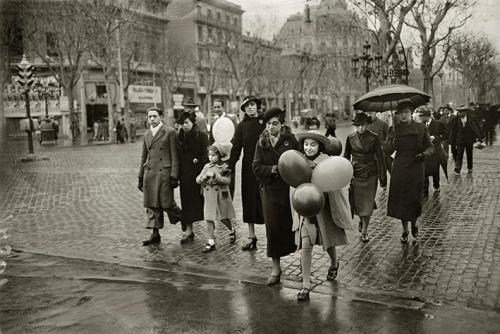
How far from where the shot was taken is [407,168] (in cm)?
711

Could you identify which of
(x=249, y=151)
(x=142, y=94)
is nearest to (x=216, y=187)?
(x=249, y=151)

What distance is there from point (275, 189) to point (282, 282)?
96 centimetres

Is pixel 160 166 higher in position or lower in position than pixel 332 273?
higher

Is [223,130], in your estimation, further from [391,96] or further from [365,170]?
[391,96]

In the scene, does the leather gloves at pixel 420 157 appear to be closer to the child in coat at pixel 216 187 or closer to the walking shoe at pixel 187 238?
the child in coat at pixel 216 187

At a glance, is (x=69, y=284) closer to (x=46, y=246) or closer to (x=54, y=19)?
(x=46, y=246)

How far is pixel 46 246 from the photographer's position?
7.56 metres

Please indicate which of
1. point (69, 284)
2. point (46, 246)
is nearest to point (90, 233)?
point (46, 246)

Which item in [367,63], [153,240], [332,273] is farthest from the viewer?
[367,63]

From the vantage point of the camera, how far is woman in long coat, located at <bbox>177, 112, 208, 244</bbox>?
24.1 feet

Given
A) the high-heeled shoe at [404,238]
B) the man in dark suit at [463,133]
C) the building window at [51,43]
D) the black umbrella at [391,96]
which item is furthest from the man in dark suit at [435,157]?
the building window at [51,43]

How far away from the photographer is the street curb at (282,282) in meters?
4.89

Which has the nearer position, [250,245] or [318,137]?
[318,137]

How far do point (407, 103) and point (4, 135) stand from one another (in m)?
5.35
